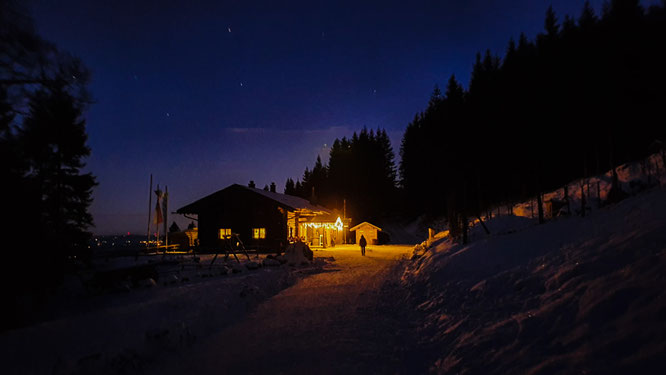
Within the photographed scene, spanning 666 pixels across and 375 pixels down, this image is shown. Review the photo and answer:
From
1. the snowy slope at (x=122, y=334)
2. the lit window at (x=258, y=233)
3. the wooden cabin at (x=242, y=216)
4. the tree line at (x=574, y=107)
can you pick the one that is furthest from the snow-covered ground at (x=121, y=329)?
the lit window at (x=258, y=233)

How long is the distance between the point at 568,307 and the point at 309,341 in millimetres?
4300

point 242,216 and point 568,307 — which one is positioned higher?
point 242,216

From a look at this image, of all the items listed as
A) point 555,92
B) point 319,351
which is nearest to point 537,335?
point 319,351

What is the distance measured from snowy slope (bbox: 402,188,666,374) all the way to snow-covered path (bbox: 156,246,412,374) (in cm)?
89

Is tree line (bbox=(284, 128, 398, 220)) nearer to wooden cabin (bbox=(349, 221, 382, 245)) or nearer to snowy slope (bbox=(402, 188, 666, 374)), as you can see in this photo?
wooden cabin (bbox=(349, 221, 382, 245))

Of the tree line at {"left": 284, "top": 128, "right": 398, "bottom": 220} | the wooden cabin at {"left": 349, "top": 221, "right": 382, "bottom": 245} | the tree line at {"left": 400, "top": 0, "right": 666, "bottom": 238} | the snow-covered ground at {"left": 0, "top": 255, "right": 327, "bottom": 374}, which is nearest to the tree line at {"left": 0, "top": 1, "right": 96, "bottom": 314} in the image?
the snow-covered ground at {"left": 0, "top": 255, "right": 327, "bottom": 374}

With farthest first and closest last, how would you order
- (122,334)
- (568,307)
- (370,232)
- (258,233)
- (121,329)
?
(370,232)
(258,233)
(121,329)
(122,334)
(568,307)

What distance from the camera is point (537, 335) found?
4.16 metres

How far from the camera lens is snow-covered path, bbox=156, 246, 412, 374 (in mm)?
4715

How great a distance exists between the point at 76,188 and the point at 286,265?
652 inches

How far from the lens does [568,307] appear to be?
441 cm

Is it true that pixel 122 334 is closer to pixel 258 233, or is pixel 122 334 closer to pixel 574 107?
pixel 258 233

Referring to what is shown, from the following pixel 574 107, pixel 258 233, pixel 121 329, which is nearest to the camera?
pixel 121 329

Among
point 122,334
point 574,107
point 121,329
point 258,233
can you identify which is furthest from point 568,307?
point 258,233
